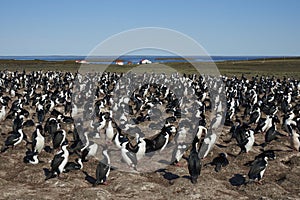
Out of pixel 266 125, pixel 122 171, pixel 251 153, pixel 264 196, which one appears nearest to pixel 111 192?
pixel 122 171

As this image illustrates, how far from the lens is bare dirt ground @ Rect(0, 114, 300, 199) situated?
11.7 metres

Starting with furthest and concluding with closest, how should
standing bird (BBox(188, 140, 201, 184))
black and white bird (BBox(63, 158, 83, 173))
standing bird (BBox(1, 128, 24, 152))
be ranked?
1. standing bird (BBox(1, 128, 24, 152))
2. black and white bird (BBox(63, 158, 83, 173))
3. standing bird (BBox(188, 140, 201, 184))

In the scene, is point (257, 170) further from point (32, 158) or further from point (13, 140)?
point (13, 140)

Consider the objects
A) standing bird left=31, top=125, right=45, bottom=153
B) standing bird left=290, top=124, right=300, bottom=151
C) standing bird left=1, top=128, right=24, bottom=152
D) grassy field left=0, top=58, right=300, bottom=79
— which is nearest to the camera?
standing bird left=31, top=125, right=45, bottom=153

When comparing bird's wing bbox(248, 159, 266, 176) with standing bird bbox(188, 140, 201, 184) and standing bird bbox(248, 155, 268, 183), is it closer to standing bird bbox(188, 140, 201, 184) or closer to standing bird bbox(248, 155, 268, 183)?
standing bird bbox(248, 155, 268, 183)

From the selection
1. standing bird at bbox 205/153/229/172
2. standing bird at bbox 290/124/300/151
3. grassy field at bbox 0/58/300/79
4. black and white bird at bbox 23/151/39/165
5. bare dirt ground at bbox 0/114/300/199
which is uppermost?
grassy field at bbox 0/58/300/79

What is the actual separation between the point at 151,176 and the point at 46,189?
382 cm

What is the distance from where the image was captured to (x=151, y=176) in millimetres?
13609

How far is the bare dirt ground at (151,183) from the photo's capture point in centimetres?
1170

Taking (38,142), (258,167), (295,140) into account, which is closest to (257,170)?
(258,167)

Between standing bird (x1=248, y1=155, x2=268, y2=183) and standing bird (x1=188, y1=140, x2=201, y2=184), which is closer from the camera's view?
standing bird (x1=188, y1=140, x2=201, y2=184)

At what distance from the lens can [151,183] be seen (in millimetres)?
12656

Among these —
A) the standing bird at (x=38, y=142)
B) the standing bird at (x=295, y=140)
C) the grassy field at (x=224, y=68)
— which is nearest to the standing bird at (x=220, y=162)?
the standing bird at (x=295, y=140)

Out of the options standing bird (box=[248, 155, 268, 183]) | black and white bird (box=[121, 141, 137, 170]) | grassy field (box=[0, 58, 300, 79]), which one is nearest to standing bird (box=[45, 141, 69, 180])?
black and white bird (box=[121, 141, 137, 170])
